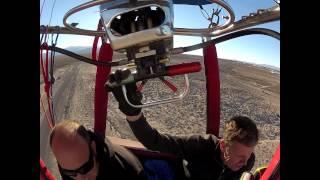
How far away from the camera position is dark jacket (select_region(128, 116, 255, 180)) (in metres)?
1.31

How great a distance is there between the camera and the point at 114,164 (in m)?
1.08

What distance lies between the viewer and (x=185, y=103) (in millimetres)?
5492

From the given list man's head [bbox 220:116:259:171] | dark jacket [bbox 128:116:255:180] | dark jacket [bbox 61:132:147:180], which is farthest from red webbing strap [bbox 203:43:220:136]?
dark jacket [bbox 61:132:147:180]

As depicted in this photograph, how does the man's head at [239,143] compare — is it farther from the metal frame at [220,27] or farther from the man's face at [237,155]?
the metal frame at [220,27]

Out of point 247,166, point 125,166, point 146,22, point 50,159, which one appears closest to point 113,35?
point 146,22

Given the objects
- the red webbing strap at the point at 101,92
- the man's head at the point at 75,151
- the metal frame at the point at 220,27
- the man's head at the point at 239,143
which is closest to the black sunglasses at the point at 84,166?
the man's head at the point at 75,151

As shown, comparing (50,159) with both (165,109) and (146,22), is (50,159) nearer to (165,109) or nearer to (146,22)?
(146,22)

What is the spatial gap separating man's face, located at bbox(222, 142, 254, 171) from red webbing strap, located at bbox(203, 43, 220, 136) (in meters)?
0.24

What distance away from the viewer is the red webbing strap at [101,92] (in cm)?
138

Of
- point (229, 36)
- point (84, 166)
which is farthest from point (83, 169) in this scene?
point (229, 36)

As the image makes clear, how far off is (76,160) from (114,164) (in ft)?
0.52

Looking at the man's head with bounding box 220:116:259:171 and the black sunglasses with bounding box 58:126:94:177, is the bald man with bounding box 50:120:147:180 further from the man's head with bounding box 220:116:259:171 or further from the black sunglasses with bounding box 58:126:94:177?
the man's head with bounding box 220:116:259:171

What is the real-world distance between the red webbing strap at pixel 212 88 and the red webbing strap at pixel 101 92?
13.6 inches
